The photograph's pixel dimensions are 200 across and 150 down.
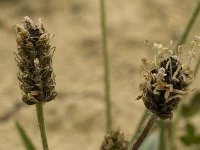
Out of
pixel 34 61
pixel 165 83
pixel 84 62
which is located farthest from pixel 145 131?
pixel 84 62

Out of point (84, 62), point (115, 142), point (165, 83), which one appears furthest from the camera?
point (84, 62)

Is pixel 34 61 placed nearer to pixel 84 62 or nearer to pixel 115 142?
pixel 115 142

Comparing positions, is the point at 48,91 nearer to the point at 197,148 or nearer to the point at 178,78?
the point at 178,78

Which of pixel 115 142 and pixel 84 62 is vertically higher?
pixel 115 142

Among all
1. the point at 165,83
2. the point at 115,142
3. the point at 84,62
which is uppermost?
the point at 165,83

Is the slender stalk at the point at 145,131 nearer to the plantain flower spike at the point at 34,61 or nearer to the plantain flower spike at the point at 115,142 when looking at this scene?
the plantain flower spike at the point at 115,142

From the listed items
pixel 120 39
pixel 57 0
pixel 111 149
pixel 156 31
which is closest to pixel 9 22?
pixel 57 0

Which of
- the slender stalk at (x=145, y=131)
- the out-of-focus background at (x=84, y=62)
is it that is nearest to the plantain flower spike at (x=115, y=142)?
the slender stalk at (x=145, y=131)
